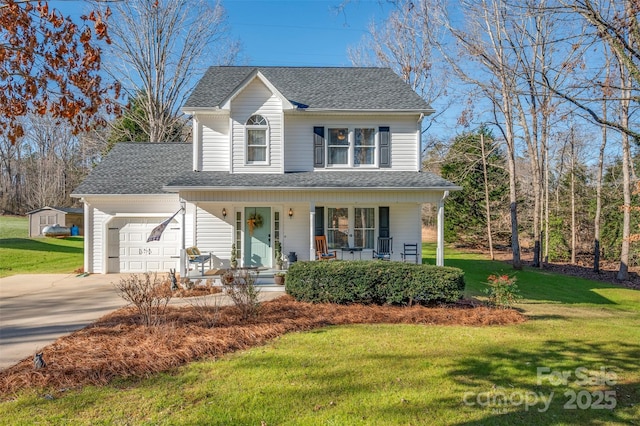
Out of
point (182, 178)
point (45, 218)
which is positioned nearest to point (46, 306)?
point (182, 178)

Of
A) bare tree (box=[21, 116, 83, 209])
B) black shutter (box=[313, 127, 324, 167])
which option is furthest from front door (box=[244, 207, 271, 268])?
bare tree (box=[21, 116, 83, 209])

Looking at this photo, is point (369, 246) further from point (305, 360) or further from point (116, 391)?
point (116, 391)

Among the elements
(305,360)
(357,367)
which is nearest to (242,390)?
(305,360)

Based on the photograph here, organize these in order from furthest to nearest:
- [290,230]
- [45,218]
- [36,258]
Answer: [45,218] → [36,258] → [290,230]

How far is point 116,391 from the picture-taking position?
4738mm

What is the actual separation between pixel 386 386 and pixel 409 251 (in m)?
9.93

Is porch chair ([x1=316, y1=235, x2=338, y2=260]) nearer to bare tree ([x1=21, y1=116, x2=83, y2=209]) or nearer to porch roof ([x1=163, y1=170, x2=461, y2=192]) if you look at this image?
porch roof ([x1=163, y1=170, x2=461, y2=192])

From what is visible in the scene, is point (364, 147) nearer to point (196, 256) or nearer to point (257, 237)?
point (257, 237)

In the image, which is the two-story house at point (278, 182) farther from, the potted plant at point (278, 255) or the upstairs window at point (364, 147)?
the potted plant at point (278, 255)

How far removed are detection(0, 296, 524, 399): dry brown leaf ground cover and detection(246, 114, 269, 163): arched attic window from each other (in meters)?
5.84

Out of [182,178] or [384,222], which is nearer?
[182,178]

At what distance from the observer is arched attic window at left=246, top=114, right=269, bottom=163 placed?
13.7 metres

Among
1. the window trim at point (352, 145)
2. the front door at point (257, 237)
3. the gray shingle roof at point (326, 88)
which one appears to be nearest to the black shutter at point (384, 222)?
the window trim at point (352, 145)

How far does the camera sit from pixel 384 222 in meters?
14.5
